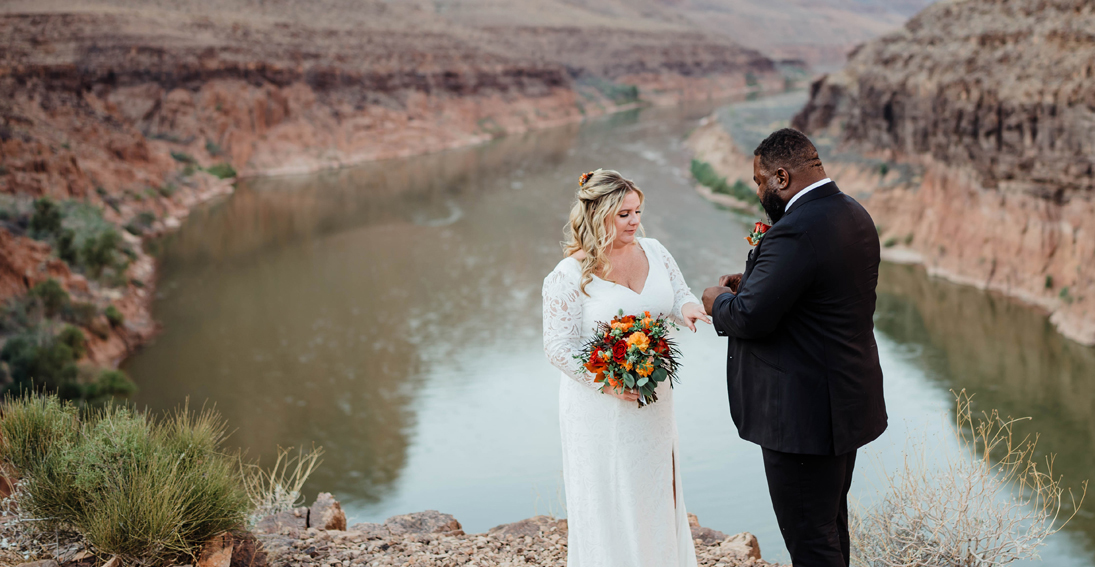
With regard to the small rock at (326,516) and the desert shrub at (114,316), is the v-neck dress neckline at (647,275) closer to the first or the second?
the small rock at (326,516)

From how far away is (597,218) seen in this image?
383 cm

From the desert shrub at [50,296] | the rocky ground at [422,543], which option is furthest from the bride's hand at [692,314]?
the desert shrub at [50,296]

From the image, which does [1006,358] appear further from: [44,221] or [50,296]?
[44,221]

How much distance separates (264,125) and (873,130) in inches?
1138

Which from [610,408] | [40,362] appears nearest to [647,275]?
[610,408]

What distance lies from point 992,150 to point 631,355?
62.8 ft

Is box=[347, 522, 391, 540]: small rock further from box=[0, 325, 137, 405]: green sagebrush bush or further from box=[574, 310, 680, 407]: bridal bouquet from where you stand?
box=[0, 325, 137, 405]: green sagebrush bush

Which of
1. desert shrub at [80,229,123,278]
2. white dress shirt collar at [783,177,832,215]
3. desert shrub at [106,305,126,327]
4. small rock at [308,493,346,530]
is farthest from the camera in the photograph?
desert shrub at [80,229,123,278]

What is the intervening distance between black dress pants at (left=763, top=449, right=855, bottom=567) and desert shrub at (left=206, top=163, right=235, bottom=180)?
36.6 metres

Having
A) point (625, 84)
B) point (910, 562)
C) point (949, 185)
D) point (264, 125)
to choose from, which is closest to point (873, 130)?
point (949, 185)

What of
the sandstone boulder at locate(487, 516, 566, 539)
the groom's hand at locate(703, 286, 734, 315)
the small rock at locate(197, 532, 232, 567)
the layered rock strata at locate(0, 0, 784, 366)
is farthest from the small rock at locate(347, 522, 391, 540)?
the layered rock strata at locate(0, 0, 784, 366)

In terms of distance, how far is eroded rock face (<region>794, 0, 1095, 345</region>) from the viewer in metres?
16.9

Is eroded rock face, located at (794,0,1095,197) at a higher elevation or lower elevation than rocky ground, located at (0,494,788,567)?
higher

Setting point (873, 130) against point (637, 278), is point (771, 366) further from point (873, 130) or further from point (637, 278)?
point (873, 130)
